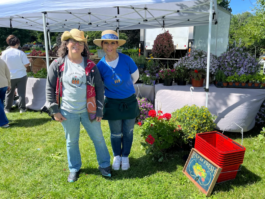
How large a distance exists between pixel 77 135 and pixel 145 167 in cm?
107

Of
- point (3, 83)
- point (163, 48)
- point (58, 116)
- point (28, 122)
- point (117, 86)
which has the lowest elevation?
point (28, 122)

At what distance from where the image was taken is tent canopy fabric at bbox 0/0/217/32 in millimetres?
3275

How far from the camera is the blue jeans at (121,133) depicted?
2643 millimetres

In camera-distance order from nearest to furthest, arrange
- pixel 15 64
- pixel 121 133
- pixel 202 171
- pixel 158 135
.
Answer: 1. pixel 202 171
2. pixel 121 133
3. pixel 158 135
4. pixel 15 64

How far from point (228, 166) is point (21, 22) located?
7440mm

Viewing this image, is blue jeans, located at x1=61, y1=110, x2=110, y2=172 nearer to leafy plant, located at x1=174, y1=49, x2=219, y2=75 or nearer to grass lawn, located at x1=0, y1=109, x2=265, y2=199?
grass lawn, located at x1=0, y1=109, x2=265, y2=199

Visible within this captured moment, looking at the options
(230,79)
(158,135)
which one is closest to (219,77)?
(230,79)

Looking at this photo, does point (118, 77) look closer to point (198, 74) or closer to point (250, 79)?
point (198, 74)

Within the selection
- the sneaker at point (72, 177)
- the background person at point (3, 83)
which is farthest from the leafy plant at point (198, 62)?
the background person at point (3, 83)

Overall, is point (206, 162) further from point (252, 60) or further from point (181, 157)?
point (252, 60)

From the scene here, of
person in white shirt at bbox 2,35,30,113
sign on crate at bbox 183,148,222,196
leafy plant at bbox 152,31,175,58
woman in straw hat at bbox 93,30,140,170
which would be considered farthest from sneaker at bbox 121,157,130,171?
leafy plant at bbox 152,31,175,58

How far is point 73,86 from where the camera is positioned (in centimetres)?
223

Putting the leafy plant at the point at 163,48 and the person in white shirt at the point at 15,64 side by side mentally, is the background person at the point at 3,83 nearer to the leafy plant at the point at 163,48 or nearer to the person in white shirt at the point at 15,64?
the person in white shirt at the point at 15,64

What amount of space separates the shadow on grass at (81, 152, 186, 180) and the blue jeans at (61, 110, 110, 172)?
21cm
